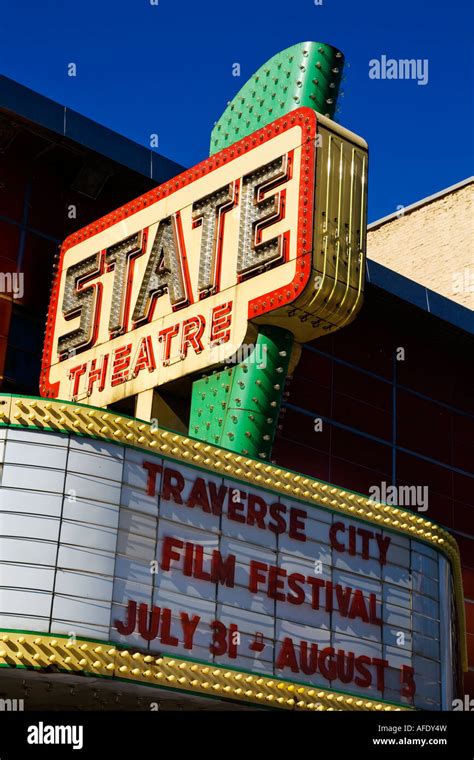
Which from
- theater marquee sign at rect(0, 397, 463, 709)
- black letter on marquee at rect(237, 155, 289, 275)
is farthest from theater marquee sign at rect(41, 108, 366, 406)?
theater marquee sign at rect(0, 397, 463, 709)

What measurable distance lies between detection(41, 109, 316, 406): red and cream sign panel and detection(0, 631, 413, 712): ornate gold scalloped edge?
13.9ft

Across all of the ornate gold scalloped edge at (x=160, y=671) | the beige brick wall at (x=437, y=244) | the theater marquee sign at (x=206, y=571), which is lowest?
the ornate gold scalloped edge at (x=160, y=671)

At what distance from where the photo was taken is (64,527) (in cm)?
1386

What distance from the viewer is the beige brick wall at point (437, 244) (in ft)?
116

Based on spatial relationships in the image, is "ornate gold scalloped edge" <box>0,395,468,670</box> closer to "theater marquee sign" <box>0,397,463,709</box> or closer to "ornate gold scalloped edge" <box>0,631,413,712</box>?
"theater marquee sign" <box>0,397,463,709</box>

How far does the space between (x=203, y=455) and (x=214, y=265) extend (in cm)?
314

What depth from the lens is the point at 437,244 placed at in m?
36.5

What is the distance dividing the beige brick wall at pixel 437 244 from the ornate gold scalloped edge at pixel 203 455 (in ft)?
60.0

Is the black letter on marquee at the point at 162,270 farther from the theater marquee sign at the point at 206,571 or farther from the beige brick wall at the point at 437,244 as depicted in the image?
the beige brick wall at the point at 437,244

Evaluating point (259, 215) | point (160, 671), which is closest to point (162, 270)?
point (259, 215)

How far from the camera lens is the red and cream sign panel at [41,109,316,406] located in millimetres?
16453

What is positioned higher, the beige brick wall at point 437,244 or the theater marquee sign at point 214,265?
the beige brick wall at point 437,244

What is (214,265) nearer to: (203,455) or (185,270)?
(185,270)

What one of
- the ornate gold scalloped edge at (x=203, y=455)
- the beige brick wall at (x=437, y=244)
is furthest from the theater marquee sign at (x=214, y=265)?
the beige brick wall at (x=437, y=244)
